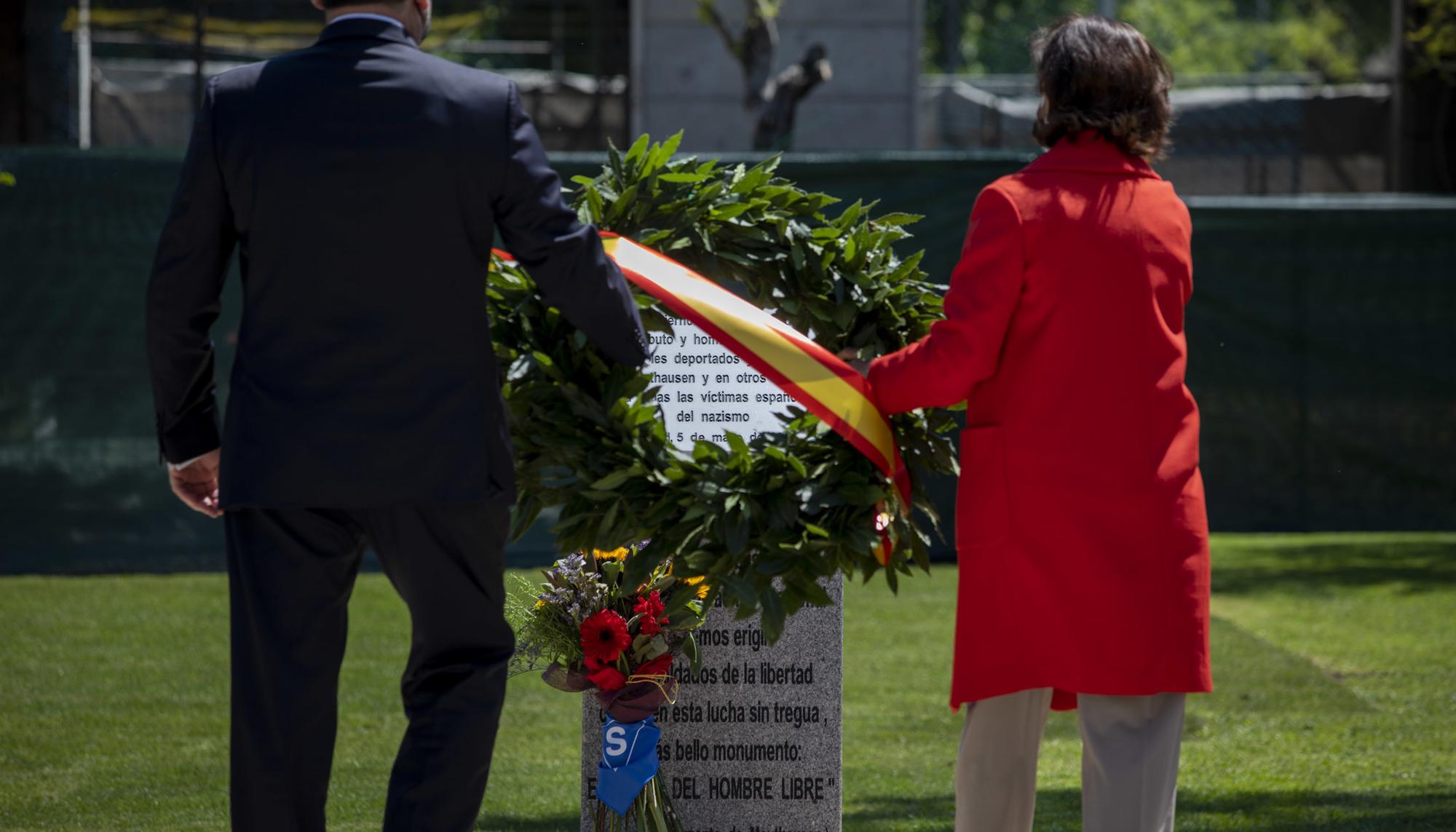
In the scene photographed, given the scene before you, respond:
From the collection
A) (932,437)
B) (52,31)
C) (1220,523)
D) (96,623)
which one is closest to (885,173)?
(1220,523)

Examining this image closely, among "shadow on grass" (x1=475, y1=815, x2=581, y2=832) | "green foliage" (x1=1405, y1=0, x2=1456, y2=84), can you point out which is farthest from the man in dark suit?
"green foliage" (x1=1405, y1=0, x2=1456, y2=84)

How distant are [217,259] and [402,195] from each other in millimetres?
397

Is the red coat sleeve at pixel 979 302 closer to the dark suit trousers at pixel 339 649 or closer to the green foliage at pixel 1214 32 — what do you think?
Answer: the dark suit trousers at pixel 339 649

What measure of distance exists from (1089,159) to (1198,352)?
6933 mm

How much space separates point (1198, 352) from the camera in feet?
33.1

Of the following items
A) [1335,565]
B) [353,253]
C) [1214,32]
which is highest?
→ [1214,32]

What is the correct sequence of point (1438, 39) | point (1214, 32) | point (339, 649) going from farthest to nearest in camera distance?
point (1214, 32) → point (1438, 39) → point (339, 649)

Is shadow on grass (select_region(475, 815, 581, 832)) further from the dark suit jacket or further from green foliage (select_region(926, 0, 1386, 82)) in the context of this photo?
green foliage (select_region(926, 0, 1386, 82))

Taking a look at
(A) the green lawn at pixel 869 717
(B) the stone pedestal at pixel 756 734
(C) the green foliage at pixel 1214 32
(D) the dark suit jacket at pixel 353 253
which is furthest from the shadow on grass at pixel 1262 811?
(C) the green foliage at pixel 1214 32

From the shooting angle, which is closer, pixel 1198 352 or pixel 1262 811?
pixel 1262 811

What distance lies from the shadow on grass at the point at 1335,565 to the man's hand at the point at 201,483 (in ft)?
24.3

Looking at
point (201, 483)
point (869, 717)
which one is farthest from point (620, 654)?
point (869, 717)

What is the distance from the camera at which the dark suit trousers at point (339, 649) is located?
319 centimetres

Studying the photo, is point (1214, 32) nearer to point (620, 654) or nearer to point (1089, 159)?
point (620, 654)
